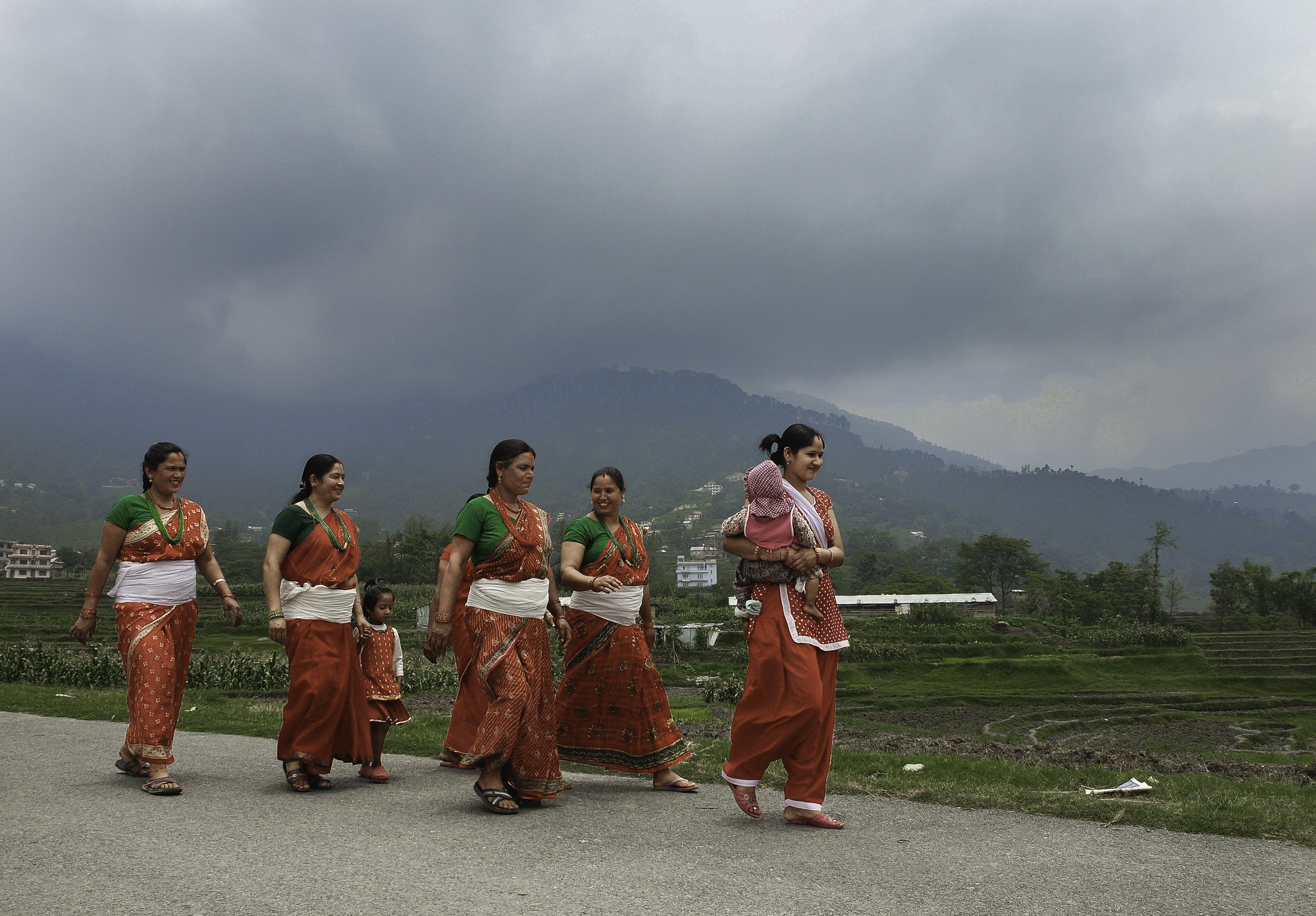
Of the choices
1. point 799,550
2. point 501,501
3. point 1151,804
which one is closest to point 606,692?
point 501,501

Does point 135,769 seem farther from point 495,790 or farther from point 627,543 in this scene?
point 627,543

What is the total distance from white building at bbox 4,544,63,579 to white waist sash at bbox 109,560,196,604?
108 meters


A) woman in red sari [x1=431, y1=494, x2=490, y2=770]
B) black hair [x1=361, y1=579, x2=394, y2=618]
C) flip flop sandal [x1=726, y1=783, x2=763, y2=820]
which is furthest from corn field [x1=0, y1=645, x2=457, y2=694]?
flip flop sandal [x1=726, y1=783, x2=763, y2=820]

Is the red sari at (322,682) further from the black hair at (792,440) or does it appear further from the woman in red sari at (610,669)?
the black hair at (792,440)

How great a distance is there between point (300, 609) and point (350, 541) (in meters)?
0.56

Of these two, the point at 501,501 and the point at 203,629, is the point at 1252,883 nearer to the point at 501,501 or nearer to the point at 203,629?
the point at 501,501

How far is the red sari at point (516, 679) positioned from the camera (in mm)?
4973

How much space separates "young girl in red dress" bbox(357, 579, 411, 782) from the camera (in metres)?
6.18

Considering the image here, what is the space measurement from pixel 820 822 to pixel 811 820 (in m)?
0.05

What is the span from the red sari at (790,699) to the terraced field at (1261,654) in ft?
138

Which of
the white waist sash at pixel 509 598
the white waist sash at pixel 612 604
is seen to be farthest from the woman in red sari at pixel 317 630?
the white waist sash at pixel 612 604

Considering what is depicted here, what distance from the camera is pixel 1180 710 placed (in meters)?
29.2

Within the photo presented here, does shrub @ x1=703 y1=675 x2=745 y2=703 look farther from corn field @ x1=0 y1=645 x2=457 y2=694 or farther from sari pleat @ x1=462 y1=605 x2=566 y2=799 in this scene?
sari pleat @ x1=462 y1=605 x2=566 y2=799

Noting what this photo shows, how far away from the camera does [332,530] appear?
5.96 meters
